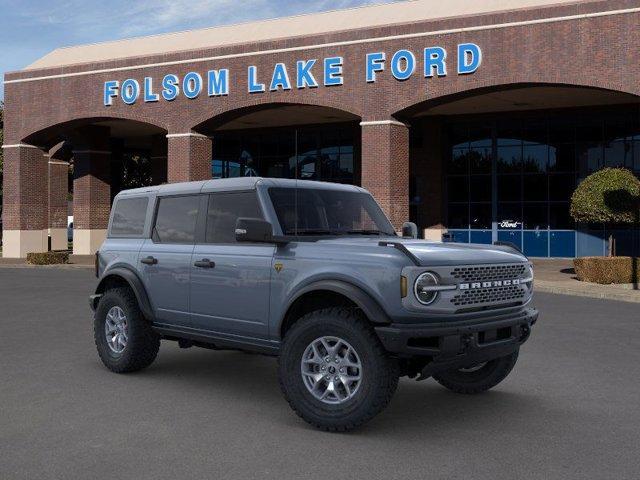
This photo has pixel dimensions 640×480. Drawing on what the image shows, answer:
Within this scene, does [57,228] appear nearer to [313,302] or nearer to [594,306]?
[594,306]

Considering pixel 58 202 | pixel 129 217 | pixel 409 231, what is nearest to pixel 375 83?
pixel 129 217

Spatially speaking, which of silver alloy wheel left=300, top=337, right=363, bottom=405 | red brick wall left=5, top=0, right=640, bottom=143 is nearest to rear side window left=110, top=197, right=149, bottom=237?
silver alloy wheel left=300, top=337, right=363, bottom=405

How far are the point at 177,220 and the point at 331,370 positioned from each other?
2.74 meters

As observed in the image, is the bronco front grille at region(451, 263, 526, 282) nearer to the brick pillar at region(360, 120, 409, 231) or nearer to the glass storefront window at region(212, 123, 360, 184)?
the brick pillar at region(360, 120, 409, 231)

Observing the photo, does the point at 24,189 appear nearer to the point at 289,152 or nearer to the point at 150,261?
the point at 289,152

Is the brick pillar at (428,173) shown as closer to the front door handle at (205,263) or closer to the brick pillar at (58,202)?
the brick pillar at (58,202)

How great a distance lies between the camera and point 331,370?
19.4ft

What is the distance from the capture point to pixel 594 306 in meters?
15.6

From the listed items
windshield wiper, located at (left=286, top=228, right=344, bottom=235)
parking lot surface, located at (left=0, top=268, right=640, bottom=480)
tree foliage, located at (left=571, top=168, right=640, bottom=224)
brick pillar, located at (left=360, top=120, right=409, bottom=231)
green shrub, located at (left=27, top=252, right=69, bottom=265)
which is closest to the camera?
parking lot surface, located at (left=0, top=268, right=640, bottom=480)

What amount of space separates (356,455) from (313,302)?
5.10 feet

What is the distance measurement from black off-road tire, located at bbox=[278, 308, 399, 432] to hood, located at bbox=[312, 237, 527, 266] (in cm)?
67

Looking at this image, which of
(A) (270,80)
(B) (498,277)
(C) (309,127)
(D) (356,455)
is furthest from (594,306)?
(C) (309,127)

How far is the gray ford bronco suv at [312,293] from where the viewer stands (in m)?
5.66

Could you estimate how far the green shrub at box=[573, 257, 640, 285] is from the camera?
67.6ft
